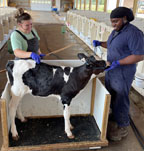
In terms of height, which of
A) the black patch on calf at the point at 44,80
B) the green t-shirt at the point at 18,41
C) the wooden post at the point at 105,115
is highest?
the green t-shirt at the point at 18,41

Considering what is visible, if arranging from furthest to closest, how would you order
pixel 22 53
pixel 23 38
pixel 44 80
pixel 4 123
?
pixel 23 38, pixel 22 53, pixel 44 80, pixel 4 123

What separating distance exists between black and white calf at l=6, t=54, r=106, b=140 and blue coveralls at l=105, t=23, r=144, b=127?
9.5 inches

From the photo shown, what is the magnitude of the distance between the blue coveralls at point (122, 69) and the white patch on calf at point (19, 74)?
0.92 metres

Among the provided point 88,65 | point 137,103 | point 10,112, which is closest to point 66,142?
point 10,112

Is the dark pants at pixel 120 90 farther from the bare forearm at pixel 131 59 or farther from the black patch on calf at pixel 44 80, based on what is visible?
the black patch on calf at pixel 44 80

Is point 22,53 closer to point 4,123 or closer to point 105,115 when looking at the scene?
point 4,123

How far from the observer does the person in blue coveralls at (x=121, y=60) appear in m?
1.91

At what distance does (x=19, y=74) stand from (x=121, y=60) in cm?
109

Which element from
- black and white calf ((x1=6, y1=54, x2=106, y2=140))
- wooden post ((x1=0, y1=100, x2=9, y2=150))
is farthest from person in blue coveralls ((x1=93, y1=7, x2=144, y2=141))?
wooden post ((x1=0, y1=100, x2=9, y2=150))

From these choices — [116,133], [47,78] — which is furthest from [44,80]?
[116,133]

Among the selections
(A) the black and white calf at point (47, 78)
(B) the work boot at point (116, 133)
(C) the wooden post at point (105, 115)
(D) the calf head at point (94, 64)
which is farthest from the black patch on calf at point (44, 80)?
(B) the work boot at point (116, 133)

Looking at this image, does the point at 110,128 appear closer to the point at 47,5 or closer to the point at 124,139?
the point at 124,139

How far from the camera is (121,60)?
1959mm

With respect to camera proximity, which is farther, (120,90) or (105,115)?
(120,90)
